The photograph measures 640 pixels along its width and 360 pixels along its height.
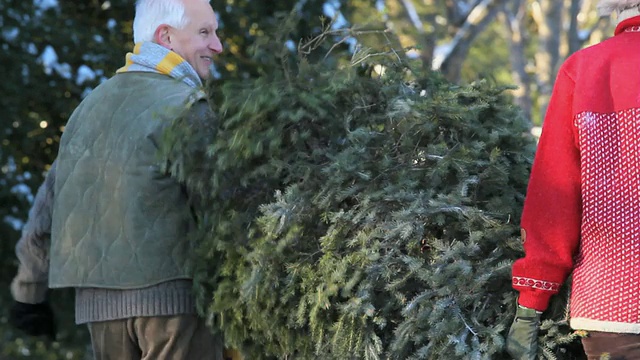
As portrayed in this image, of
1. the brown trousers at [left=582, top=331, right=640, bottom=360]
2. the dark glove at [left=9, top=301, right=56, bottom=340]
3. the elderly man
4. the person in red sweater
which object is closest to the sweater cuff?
the person in red sweater

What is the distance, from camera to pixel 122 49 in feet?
21.5

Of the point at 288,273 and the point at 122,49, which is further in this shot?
the point at 122,49

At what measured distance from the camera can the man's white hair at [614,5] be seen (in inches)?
109

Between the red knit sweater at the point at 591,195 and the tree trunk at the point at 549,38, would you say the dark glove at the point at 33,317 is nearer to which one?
the red knit sweater at the point at 591,195

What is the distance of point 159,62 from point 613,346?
2054 millimetres

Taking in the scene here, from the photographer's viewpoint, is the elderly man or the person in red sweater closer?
the person in red sweater

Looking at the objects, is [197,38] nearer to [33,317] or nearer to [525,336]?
[33,317]

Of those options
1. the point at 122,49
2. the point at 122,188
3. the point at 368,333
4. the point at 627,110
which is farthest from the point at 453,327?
the point at 122,49

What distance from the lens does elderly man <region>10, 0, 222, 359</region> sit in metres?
3.53

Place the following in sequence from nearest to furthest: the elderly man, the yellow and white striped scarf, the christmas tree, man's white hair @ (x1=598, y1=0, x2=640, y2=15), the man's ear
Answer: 1. man's white hair @ (x1=598, y1=0, x2=640, y2=15)
2. the christmas tree
3. the elderly man
4. the yellow and white striped scarf
5. the man's ear

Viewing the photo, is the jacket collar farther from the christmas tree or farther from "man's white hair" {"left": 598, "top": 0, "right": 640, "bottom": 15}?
the christmas tree

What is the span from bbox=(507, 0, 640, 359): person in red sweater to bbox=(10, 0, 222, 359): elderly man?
50.1 inches

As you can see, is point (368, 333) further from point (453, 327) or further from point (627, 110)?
point (627, 110)

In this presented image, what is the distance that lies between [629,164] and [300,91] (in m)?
1.19
